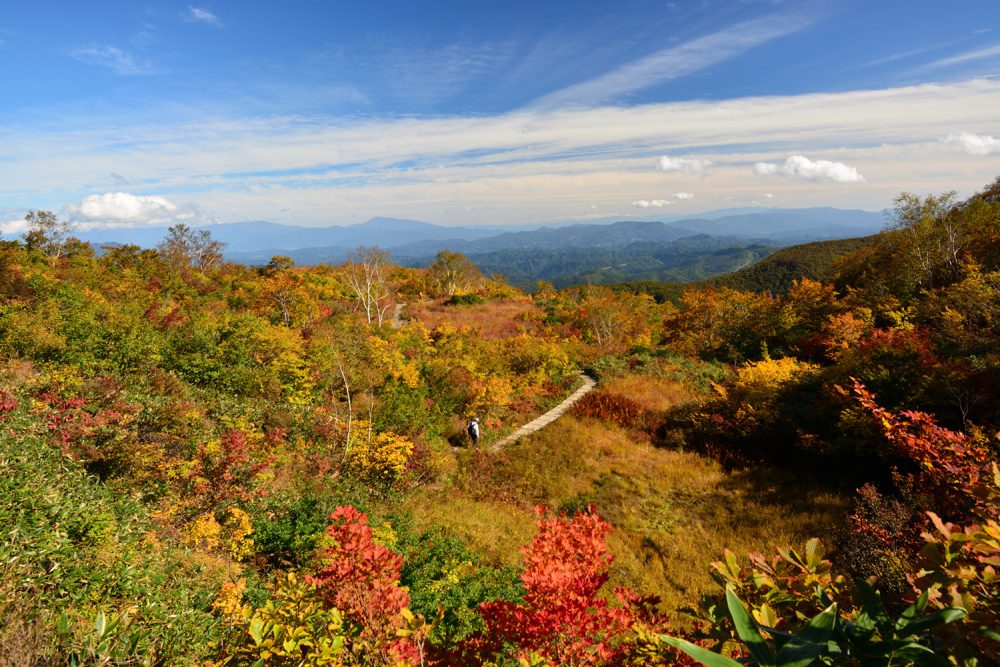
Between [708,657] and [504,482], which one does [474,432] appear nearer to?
[504,482]

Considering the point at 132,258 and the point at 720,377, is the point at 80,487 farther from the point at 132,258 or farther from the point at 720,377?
the point at 132,258

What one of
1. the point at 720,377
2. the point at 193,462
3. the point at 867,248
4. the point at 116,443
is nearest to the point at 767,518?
the point at 720,377

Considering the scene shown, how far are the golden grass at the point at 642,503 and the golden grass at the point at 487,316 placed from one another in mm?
12942

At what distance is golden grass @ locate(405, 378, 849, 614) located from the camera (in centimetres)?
783

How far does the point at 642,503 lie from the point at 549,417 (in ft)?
20.1

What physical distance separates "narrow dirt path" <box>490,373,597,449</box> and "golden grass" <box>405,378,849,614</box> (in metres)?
0.58

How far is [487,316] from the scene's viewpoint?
31469mm

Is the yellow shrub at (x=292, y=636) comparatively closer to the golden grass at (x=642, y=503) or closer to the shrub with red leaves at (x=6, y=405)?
the golden grass at (x=642, y=503)

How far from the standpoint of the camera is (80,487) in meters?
5.92

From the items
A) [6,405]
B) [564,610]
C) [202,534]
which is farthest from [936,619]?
[6,405]

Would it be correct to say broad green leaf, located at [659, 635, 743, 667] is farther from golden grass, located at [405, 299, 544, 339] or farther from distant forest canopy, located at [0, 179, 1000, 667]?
golden grass, located at [405, 299, 544, 339]

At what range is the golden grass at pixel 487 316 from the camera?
2652 centimetres

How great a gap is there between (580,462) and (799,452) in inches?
226

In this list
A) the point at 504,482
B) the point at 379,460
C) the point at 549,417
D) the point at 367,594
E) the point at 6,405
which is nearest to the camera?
the point at 367,594
